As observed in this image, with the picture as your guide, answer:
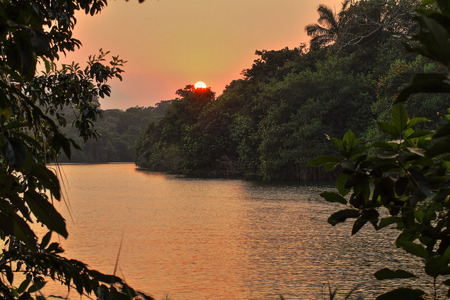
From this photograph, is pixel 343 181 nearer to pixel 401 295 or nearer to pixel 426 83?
pixel 401 295

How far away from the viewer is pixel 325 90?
31.2 m

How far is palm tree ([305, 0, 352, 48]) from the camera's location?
33906mm

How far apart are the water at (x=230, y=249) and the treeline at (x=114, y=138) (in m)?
55.6

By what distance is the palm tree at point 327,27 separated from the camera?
3391 cm

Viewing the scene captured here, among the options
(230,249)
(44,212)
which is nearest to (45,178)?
(44,212)

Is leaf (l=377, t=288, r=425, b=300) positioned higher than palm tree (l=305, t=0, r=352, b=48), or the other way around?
palm tree (l=305, t=0, r=352, b=48)

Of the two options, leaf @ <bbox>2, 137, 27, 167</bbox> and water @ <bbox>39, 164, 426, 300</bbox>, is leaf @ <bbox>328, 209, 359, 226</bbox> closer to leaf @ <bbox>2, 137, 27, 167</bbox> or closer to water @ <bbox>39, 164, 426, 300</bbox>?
leaf @ <bbox>2, 137, 27, 167</bbox>

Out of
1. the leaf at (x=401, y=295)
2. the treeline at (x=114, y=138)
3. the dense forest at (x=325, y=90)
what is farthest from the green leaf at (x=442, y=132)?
the treeline at (x=114, y=138)

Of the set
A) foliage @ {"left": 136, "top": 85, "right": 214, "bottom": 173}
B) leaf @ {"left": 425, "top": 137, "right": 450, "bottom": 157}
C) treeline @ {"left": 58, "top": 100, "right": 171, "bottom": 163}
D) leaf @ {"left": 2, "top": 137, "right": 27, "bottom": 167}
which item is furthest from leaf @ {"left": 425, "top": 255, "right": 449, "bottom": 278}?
treeline @ {"left": 58, "top": 100, "right": 171, "bottom": 163}

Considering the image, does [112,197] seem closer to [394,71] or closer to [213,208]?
[213,208]

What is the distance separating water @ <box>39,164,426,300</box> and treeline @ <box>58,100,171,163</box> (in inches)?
2188

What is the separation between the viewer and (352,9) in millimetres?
32219

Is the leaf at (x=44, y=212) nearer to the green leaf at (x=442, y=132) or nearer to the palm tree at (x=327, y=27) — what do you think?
the green leaf at (x=442, y=132)

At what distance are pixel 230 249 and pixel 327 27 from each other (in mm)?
26535
